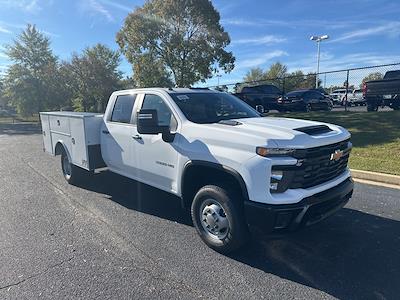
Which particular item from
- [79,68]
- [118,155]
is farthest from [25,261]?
[79,68]

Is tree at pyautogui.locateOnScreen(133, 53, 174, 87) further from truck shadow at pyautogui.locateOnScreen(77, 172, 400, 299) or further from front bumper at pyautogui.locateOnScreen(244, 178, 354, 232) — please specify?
front bumper at pyautogui.locateOnScreen(244, 178, 354, 232)

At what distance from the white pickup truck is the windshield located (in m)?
0.01

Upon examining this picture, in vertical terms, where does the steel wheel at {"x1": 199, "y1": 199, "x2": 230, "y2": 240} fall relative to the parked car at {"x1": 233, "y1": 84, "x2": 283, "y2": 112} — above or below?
below

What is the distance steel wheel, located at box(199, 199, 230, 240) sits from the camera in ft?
12.1

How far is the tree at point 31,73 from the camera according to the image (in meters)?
35.2

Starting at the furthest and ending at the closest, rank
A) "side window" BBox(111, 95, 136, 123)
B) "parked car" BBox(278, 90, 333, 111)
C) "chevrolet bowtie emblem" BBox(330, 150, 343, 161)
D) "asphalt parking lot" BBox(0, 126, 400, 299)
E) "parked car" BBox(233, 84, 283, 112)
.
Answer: "parked car" BBox(233, 84, 283, 112) → "parked car" BBox(278, 90, 333, 111) → "side window" BBox(111, 95, 136, 123) → "chevrolet bowtie emblem" BBox(330, 150, 343, 161) → "asphalt parking lot" BBox(0, 126, 400, 299)

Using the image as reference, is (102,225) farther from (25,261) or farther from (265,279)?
(265,279)

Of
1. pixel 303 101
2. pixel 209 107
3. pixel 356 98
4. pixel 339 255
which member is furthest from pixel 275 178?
pixel 356 98

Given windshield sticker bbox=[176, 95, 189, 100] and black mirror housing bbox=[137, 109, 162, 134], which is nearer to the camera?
black mirror housing bbox=[137, 109, 162, 134]

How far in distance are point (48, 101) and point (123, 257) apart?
3648cm

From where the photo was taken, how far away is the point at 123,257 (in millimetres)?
3709

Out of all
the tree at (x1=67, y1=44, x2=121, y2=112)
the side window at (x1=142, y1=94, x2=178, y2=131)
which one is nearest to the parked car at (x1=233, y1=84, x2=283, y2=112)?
the side window at (x1=142, y1=94, x2=178, y2=131)

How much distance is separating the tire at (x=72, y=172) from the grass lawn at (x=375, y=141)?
5.76m

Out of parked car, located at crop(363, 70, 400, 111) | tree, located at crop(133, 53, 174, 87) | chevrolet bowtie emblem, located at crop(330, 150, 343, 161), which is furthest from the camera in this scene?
tree, located at crop(133, 53, 174, 87)
